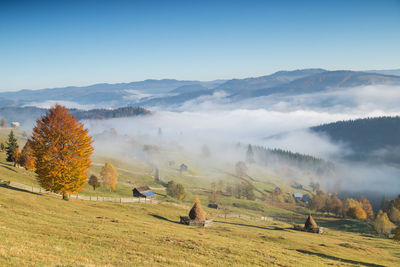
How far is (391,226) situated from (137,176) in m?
126

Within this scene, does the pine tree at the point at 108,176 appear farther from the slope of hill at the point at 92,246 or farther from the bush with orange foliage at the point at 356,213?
the bush with orange foliage at the point at 356,213

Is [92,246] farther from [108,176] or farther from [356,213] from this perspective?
[356,213]

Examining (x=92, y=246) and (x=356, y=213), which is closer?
(x=92, y=246)

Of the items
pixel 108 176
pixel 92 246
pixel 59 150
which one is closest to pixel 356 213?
pixel 108 176

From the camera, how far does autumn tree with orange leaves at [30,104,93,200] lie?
5106 centimetres

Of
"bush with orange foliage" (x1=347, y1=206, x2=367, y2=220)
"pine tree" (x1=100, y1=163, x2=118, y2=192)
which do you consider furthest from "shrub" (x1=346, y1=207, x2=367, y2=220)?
"pine tree" (x1=100, y1=163, x2=118, y2=192)

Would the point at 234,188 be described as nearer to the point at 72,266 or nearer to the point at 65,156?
the point at 65,156

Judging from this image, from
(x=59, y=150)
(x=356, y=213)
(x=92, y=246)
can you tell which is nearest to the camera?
(x=92, y=246)

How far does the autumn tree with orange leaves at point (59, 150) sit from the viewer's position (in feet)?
168

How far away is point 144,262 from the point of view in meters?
24.8

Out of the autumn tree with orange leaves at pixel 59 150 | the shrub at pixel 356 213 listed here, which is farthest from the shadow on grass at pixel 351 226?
the autumn tree with orange leaves at pixel 59 150

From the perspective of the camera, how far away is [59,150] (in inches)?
2024

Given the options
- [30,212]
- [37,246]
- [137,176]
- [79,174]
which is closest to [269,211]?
[137,176]

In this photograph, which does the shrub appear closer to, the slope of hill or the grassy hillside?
the grassy hillside
